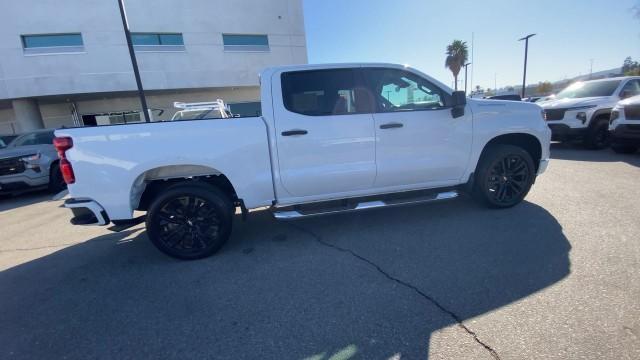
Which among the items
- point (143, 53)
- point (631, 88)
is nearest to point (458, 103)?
point (631, 88)

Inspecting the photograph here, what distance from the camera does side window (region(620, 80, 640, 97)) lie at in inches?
327

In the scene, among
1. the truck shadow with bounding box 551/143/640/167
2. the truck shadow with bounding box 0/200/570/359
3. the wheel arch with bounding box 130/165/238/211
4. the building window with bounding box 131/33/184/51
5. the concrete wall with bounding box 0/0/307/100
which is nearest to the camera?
the truck shadow with bounding box 0/200/570/359

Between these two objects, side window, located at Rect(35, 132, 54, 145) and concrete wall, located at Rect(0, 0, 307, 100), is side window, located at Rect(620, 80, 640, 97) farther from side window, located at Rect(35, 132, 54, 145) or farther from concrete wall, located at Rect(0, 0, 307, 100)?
concrete wall, located at Rect(0, 0, 307, 100)

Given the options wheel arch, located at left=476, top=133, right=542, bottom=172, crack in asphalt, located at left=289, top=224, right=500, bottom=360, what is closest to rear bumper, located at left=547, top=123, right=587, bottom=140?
wheel arch, located at left=476, top=133, right=542, bottom=172

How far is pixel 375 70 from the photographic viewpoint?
372 cm

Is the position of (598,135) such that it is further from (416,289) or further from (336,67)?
(416,289)

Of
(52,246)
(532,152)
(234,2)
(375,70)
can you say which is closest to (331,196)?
(375,70)

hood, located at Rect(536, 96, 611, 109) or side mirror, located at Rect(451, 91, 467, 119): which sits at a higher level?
side mirror, located at Rect(451, 91, 467, 119)

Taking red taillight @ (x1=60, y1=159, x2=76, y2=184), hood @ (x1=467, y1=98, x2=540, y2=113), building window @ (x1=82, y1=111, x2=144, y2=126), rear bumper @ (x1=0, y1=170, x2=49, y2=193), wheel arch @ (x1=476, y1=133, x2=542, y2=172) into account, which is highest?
building window @ (x1=82, y1=111, x2=144, y2=126)

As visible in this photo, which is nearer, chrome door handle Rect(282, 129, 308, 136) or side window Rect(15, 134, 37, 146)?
chrome door handle Rect(282, 129, 308, 136)

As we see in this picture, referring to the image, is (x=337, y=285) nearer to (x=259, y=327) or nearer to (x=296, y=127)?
(x=259, y=327)

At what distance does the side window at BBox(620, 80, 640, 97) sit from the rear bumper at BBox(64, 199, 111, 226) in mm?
12035

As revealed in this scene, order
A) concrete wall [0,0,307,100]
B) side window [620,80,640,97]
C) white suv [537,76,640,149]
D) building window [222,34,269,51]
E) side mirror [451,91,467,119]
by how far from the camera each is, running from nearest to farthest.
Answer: side mirror [451,91,467,119] → white suv [537,76,640,149] → side window [620,80,640,97] → concrete wall [0,0,307,100] → building window [222,34,269,51]

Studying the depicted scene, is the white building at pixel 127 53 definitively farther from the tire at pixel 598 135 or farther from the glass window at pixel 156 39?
the tire at pixel 598 135
